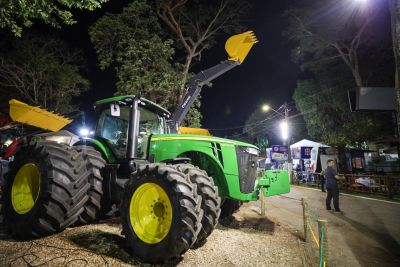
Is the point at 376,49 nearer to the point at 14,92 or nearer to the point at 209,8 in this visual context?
the point at 209,8

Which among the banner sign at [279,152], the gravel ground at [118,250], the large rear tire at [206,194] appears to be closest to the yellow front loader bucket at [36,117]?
the gravel ground at [118,250]

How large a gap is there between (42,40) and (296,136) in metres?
39.5

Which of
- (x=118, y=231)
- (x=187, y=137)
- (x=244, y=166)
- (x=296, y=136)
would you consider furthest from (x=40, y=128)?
(x=296, y=136)

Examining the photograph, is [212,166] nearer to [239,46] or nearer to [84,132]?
[84,132]

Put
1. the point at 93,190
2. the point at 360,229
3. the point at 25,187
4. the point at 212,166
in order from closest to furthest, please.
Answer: the point at 93,190
the point at 25,187
the point at 212,166
the point at 360,229

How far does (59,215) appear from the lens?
171 inches

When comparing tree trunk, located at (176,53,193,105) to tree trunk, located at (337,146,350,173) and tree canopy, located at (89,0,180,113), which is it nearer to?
tree canopy, located at (89,0,180,113)

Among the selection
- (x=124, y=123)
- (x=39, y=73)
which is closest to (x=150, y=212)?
(x=124, y=123)

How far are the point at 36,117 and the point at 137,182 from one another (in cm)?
597

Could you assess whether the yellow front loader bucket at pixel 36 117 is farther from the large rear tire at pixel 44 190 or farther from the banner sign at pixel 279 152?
the banner sign at pixel 279 152

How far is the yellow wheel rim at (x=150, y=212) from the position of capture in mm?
4125

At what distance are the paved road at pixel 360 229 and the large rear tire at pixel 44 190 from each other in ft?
15.8

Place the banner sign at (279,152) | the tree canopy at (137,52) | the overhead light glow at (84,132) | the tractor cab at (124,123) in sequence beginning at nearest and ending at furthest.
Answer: the tractor cab at (124,123) < the overhead light glow at (84,132) < the tree canopy at (137,52) < the banner sign at (279,152)

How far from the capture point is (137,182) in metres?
4.32
